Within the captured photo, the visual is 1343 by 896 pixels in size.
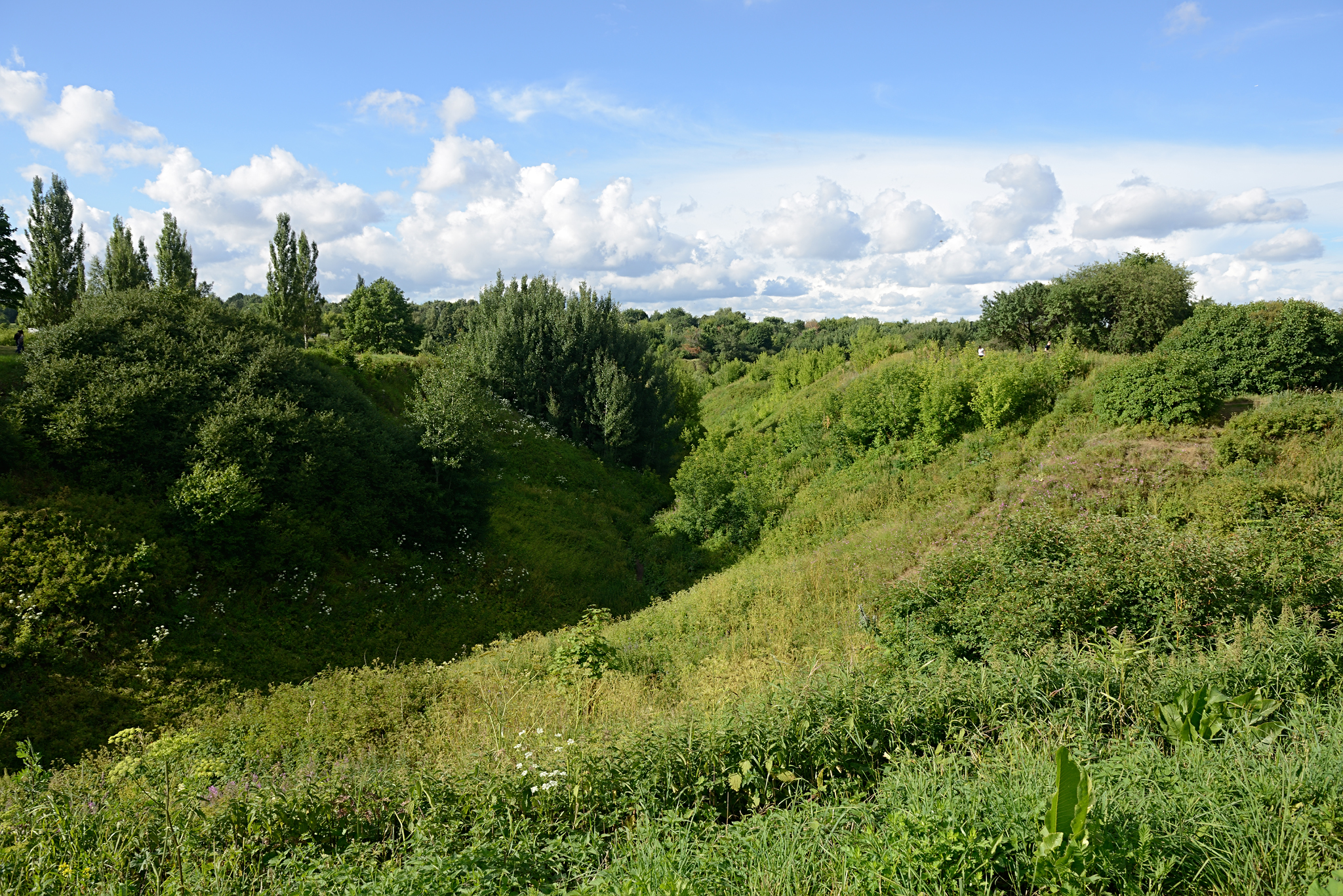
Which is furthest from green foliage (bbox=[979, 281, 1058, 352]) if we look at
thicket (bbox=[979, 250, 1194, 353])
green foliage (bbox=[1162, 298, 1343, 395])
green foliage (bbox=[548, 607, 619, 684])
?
green foliage (bbox=[548, 607, 619, 684])

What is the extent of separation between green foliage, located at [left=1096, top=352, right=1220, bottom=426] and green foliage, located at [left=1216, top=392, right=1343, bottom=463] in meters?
0.90

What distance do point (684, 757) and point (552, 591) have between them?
406 inches

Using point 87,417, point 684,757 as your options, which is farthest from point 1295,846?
point 87,417

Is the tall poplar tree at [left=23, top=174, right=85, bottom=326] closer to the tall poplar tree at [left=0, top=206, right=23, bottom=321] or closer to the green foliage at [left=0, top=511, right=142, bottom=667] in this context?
the tall poplar tree at [left=0, top=206, right=23, bottom=321]

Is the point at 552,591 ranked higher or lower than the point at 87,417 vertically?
lower

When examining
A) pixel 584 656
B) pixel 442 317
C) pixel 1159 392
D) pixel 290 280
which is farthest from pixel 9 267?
pixel 442 317

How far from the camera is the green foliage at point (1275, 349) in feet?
46.6

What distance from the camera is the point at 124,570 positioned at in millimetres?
9688

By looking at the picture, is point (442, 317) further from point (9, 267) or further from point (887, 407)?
point (887, 407)

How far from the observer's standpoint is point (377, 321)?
35.6 meters

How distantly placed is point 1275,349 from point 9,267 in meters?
36.9

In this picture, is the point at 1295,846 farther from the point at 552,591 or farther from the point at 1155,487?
the point at 552,591

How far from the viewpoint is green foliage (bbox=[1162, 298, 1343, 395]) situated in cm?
1421

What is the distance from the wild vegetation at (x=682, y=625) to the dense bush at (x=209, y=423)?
6 cm
